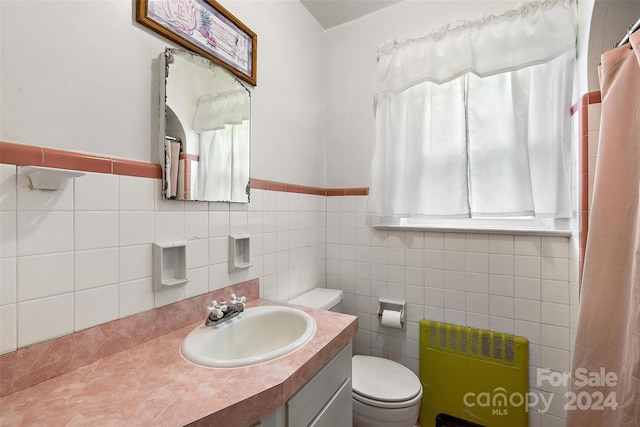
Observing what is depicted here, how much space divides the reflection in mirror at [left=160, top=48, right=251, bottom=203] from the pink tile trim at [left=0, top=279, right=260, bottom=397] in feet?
1.41

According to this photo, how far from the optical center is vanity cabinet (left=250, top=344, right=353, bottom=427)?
758 millimetres

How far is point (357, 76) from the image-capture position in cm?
191

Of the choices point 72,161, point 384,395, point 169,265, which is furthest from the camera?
point 384,395

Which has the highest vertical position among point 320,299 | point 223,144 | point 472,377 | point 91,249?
point 223,144

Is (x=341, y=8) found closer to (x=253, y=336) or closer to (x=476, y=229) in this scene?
(x=476, y=229)

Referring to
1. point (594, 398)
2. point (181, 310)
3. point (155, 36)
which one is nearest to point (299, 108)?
point (155, 36)

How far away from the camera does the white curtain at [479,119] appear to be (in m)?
1.34

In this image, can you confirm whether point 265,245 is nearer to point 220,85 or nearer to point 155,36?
point 220,85

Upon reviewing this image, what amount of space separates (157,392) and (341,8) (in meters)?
2.21

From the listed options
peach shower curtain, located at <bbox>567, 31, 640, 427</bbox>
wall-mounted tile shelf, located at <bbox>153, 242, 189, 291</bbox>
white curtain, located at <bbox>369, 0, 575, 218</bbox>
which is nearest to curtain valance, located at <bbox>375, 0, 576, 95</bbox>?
white curtain, located at <bbox>369, 0, 575, 218</bbox>

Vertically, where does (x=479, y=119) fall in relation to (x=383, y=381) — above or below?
above

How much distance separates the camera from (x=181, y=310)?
3.42 ft

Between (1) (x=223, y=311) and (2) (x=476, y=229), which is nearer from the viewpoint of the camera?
(1) (x=223, y=311)

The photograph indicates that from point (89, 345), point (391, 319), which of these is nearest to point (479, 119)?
point (391, 319)
